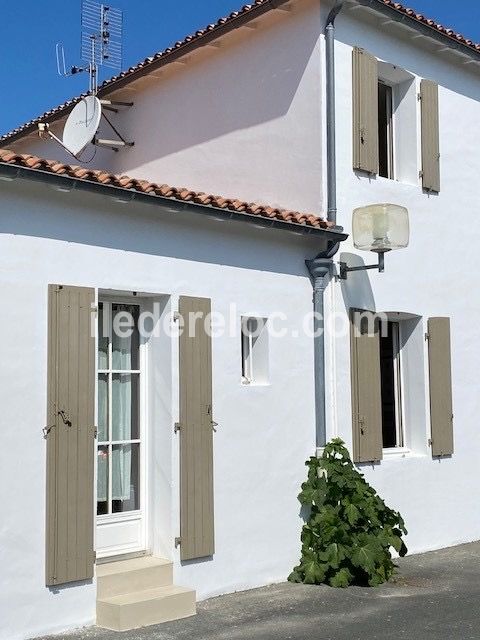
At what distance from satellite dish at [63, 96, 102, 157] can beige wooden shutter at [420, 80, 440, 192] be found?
3.72m

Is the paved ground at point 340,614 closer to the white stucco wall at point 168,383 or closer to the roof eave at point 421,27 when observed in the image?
the white stucco wall at point 168,383

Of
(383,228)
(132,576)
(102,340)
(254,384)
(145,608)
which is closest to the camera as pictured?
(145,608)

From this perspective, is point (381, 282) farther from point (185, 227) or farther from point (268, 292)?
point (185, 227)

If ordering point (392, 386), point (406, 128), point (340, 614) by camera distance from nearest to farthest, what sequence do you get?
point (340, 614) → point (392, 386) → point (406, 128)

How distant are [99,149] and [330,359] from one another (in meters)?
5.37

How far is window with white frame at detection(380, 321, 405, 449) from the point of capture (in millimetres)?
10086

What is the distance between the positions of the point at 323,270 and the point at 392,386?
212 cm

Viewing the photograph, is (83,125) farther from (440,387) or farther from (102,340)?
(440,387)

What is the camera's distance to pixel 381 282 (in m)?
9.59

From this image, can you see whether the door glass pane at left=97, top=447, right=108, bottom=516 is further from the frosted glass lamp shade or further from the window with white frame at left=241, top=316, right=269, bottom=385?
the frosted glass lamp shade

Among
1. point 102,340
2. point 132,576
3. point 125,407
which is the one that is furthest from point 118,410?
point 132,576

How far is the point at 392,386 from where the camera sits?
10203 millimetres

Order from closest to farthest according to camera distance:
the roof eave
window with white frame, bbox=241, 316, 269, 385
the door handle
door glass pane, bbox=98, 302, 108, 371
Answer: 1. the door handle
2. door glass pane, bbox=98, 302, 108, 371
3. window with white frame, bbox=241, 316, 269, 385
4. the roof eave

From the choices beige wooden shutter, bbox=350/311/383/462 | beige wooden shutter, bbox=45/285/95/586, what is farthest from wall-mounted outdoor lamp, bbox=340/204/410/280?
beige wooden shutter, bbox=45/285/95/586
